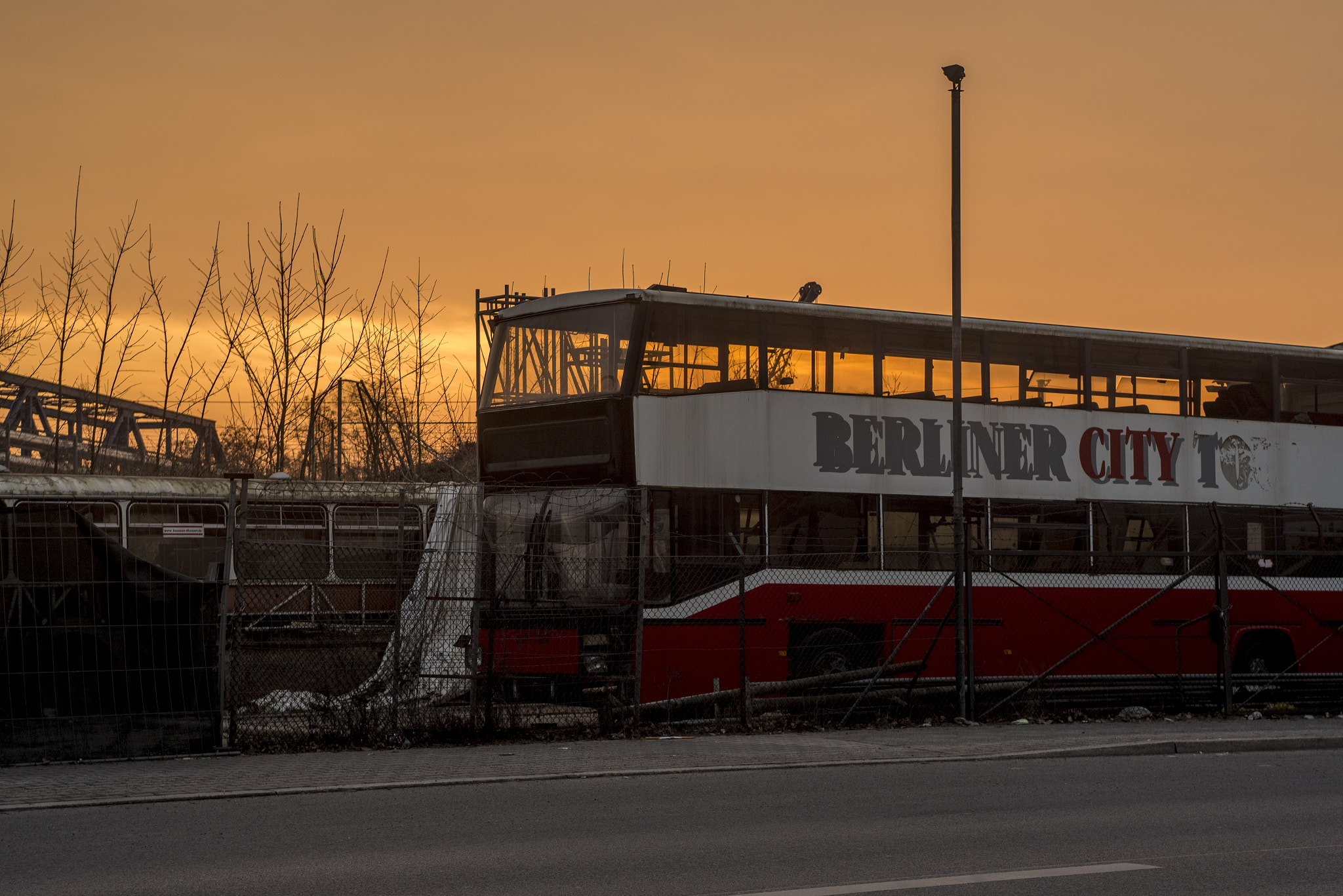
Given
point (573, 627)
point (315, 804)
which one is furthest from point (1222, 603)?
point (315, 804)

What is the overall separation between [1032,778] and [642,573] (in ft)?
14.3

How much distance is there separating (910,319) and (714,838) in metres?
10.7

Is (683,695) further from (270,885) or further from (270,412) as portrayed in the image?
(270,412)

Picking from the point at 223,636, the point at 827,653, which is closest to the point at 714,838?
the point at 223,636

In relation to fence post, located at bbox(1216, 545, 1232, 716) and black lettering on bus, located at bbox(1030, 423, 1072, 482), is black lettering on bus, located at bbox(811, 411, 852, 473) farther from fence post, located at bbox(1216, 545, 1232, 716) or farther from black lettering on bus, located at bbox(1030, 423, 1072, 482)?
fence post, located at bbox(1216, 545, 1232, 716)

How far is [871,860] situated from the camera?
7.83m

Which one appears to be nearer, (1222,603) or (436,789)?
(436,789)

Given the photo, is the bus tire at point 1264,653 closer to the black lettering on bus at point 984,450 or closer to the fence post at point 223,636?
the black lettering on bus at point 984,450

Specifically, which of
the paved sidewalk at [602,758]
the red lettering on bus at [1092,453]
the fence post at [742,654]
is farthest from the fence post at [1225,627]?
the fence post at [742,654]

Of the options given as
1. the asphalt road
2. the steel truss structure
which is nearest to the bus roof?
the asphalt road

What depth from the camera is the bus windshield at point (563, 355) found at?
1661 cm

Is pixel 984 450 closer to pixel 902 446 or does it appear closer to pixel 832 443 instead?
pixel 902 446

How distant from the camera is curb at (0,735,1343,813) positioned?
10188 mm

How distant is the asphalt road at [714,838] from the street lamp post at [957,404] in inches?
179
